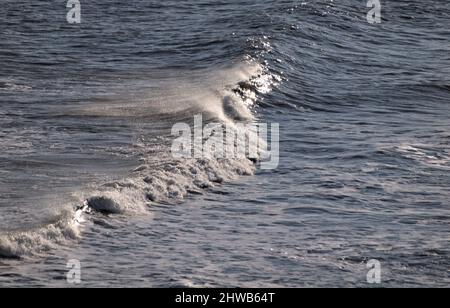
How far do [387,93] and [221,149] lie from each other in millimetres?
4939

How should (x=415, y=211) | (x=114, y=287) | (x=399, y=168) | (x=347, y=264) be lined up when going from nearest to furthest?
1. (x=114, y=287)
2. (x=347, y=264)
3. (x=415, y=211)
4. (x=399, y=168)

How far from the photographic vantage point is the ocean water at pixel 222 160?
9477 millimetres

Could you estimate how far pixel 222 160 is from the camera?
41.2 ft

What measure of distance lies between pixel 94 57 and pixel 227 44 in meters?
2.44

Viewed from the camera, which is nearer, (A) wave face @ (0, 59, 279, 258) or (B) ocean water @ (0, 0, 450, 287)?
(B) ocean water @ (0, 0, 450, 287)

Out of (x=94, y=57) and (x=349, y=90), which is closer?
(x=349, y=90)

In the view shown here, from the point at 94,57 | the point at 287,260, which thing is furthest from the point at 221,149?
the point at 94,57

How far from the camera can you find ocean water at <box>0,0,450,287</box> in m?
9.48

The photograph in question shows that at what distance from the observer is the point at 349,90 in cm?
1712

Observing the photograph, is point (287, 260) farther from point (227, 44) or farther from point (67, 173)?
point (227, 44)

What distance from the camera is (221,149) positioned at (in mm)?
12984

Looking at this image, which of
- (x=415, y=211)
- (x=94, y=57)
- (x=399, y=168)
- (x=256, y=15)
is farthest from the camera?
(x=256, y=15)

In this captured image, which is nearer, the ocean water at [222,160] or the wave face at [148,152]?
the ocean water at [222,160]

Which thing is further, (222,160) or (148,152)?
(148,152)
